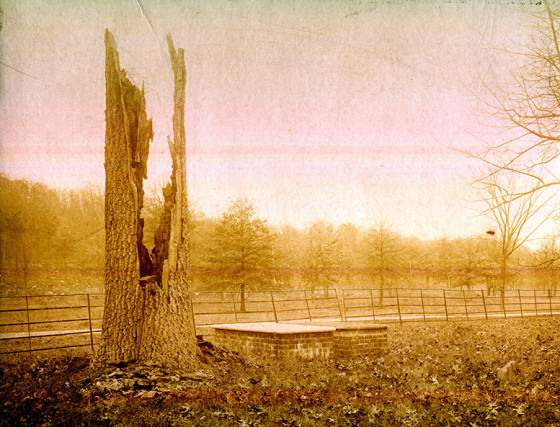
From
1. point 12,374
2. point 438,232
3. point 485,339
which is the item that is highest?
point 438,232

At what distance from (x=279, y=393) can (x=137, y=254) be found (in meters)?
2.82

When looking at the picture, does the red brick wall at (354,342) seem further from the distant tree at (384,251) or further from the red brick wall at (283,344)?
the distant tree at (384,251)

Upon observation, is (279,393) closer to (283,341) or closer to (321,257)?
(283,341)

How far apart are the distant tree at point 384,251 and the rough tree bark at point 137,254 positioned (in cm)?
2468

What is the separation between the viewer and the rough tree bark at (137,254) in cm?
691

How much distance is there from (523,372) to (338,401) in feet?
11.7

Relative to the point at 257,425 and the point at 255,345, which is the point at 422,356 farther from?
the point at 257,425

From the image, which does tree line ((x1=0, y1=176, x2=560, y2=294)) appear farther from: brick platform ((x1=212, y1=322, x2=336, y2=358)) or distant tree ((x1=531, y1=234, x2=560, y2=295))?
brick platform ((x1=212, y1=322, x2=336, y2=358))

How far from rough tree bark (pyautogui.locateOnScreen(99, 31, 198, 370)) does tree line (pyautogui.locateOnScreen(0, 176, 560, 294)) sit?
3239mm

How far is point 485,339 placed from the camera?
1285cm

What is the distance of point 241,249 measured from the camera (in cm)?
2502

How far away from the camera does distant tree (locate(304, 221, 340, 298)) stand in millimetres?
30266

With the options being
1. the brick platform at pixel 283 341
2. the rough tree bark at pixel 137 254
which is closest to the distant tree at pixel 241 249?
the brick platform at pixel 283 341

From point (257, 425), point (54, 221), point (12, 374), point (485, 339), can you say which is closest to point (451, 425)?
point (257, 425)
